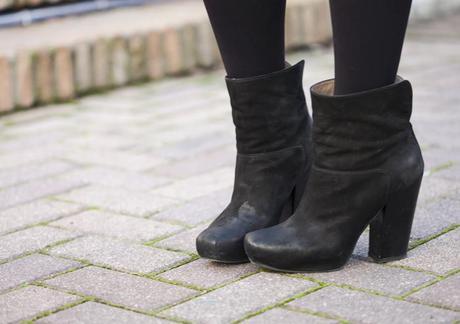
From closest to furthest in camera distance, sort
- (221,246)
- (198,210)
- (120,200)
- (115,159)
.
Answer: (221,246) → (198,210) → (120,200) → (115,159)

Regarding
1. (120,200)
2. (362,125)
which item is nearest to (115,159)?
(120,200)

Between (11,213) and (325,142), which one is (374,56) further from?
(11,213)

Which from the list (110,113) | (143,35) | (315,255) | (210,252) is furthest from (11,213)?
(143,35)

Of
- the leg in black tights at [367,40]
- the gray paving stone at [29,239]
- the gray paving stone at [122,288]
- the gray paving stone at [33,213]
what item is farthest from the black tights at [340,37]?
the gray paving stone at [33,213]

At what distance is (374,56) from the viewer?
1540 millimetres

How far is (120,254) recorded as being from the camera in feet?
5.84

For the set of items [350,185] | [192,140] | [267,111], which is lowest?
[192,140]

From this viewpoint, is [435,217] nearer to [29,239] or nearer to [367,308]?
[367,308]

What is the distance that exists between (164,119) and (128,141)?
31 centimetres

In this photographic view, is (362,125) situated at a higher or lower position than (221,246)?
higher

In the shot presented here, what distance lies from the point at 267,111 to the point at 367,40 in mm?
247

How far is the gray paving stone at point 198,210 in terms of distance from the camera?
2016 millimetres

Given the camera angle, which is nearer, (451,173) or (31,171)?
(451,173)

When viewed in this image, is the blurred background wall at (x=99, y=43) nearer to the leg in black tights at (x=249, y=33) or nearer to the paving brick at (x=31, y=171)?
the paving brick at (x=31, y=171)
